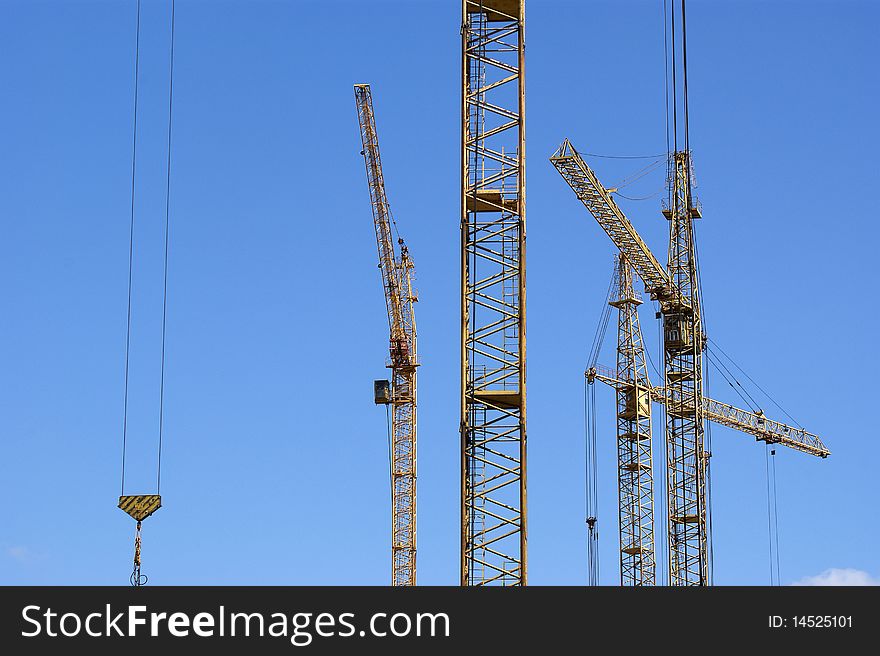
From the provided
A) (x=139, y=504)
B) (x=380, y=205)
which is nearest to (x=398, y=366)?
(x=380, y=205)

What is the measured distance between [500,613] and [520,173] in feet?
80.1

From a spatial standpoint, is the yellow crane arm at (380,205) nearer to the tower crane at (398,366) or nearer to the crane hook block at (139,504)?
the tower crane at (398,366)

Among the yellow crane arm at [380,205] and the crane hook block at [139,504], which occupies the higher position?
the yellow crane arm at [380,205]

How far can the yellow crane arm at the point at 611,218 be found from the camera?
105812 mm

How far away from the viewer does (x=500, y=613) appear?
39.0 meters

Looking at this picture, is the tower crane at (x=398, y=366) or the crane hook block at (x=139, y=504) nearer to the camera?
the crane hook block at (x=139, y=504)

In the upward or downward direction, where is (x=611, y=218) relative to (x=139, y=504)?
upward

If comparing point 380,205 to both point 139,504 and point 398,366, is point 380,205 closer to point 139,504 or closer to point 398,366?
point 398,366

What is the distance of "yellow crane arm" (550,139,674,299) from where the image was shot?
347ft

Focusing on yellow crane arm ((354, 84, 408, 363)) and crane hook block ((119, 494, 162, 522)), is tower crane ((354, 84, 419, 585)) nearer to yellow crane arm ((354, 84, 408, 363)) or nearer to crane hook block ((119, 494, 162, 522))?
yellow crane arm ((354, 84, 408, 363))

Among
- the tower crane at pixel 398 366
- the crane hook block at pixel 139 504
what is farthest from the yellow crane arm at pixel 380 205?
the crane hook block at pixel 139 504

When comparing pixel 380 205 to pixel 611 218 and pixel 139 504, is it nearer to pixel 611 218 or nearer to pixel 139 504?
pixel 611 218

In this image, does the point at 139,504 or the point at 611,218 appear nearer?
the point at 139,504

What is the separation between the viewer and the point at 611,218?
10869 centimetres
